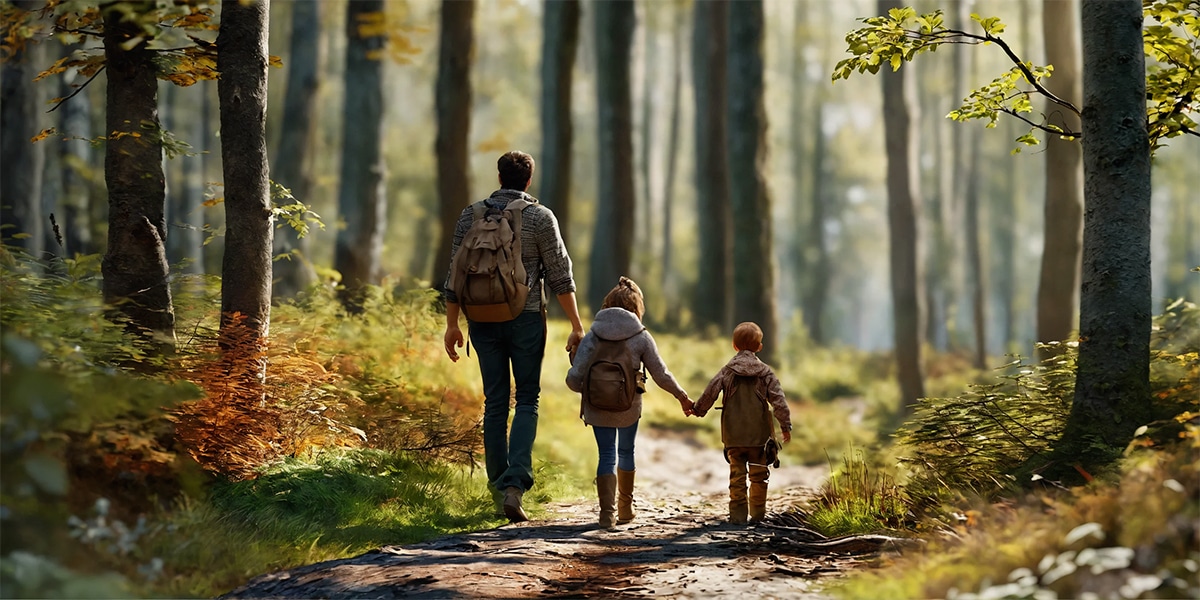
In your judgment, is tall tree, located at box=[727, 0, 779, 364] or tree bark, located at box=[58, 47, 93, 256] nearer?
tall tree, located at box=[727, 0, 779, 364]

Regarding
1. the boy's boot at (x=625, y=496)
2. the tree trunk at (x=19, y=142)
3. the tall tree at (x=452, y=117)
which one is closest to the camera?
the boy's boot at (x=625, y=496)

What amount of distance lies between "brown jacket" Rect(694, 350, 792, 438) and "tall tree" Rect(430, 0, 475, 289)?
8.05 meters

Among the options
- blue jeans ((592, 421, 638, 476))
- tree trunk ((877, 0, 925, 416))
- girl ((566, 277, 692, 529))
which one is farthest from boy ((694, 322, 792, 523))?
tree trunk ((877, 0, 925, 416))

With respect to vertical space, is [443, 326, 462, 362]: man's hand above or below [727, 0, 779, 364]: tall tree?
below

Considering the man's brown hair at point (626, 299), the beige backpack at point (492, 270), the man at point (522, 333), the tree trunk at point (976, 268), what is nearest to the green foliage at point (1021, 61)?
the man's brown hair at point (626, 299)

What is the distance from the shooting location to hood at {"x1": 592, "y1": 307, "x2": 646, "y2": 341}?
7164mm

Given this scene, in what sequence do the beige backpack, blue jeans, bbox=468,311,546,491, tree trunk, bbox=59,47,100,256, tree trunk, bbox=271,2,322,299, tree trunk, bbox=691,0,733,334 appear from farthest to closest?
tree trunk, bbox=691,0,733,334
tree trunk, bbox=59,47,100,256
tree trunk, bbox=271,2,322,299
blue jeans, bbox=468,311,546,491
the beige backpack

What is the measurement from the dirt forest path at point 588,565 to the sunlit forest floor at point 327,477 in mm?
266

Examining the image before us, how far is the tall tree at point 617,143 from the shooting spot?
18.7 m

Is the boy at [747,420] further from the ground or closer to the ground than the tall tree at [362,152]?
closer to the ground

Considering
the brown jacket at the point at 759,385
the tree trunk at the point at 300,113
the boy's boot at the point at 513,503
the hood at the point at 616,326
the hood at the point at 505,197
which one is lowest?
the boy's boot at the point at 513,503

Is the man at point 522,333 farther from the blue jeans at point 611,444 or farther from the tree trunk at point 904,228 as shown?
the tree trunk at point 904,228

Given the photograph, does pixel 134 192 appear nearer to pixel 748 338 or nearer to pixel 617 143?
pixel 748 338

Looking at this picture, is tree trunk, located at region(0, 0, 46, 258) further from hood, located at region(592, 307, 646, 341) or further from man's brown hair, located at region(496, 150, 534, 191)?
hood, located at region(592, 307, 646, 341)
